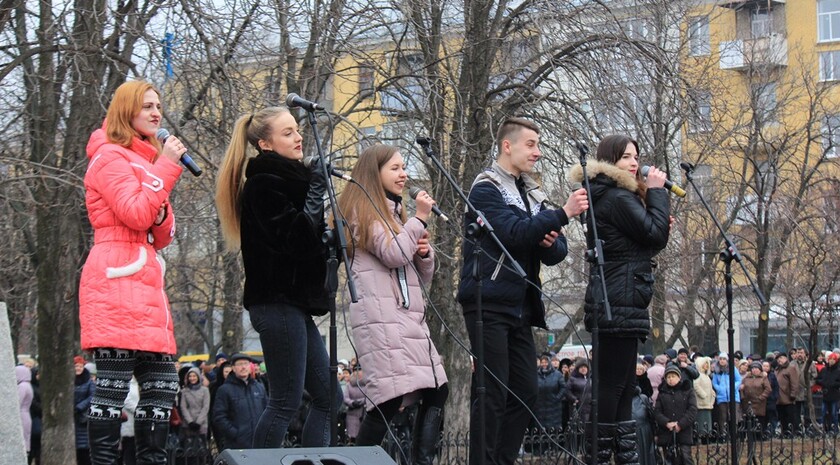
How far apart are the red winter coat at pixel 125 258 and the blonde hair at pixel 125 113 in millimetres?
51

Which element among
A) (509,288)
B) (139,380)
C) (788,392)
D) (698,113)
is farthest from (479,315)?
(788,392)

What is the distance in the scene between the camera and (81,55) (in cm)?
917

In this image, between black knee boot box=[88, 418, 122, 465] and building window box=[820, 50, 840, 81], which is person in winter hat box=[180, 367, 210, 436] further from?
building window box=[820, 50, 840, 81]

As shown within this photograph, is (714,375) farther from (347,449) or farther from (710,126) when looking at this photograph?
(347,449)

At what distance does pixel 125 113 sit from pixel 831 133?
71.0ft

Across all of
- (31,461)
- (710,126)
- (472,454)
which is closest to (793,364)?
(710,126)

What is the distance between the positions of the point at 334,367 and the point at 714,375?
14.5 metres

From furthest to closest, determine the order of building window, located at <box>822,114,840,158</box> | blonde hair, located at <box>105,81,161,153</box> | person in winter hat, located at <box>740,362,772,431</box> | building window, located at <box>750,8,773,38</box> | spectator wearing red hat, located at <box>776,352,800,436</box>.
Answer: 1. building window, located at <box>750,8,773,38</box>
2. building window, located at <box>822,114,840,158</box>
3. spectator wearing red hat, located at <box>776,352,800,436</box>
4. person in winter hat, located at <box>740,362,772,431</box>
5. blonde hair, located at <box>105,81,161,153</box>

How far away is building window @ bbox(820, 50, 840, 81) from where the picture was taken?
2741cm

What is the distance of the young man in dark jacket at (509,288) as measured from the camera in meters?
6.02

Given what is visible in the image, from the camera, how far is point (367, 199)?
614cm

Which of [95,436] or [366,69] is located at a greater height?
[366,69]

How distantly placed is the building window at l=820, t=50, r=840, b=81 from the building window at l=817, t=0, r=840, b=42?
1.32m

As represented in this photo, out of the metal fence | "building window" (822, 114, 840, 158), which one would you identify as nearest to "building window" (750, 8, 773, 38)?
"building window" (822, 114, 840, 158)
